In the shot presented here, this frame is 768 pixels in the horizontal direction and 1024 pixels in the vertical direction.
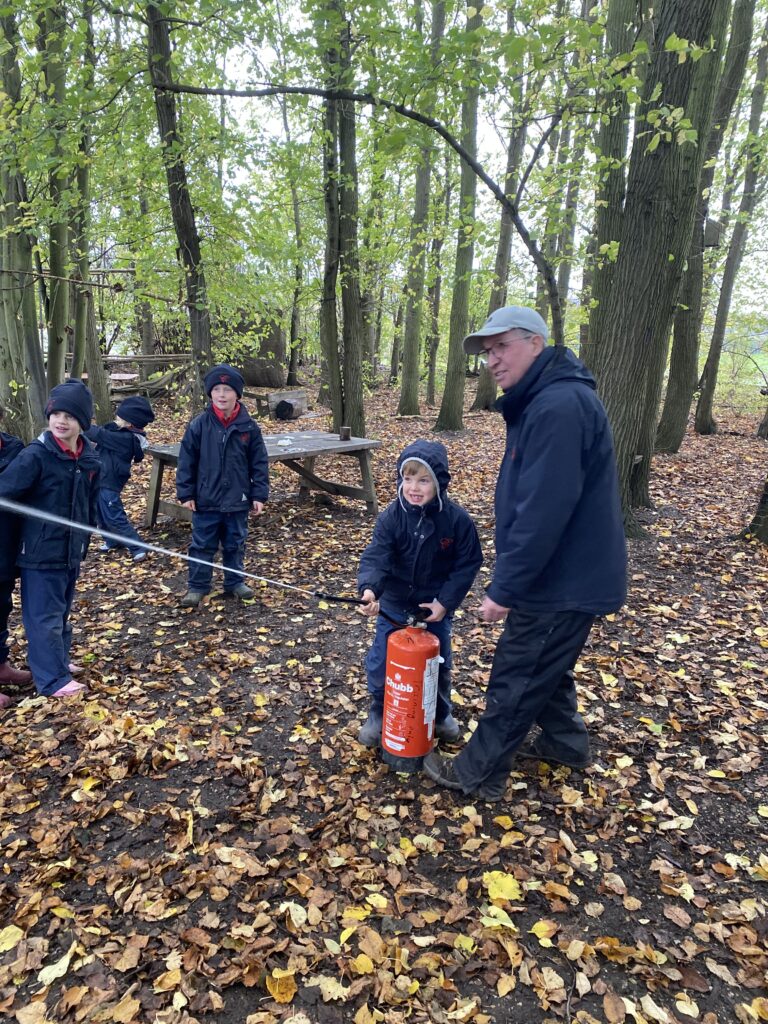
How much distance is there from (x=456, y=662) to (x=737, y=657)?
84.2 inches

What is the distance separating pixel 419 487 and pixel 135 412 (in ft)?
16.1

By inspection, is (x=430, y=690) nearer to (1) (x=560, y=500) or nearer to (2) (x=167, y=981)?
(1) (x=560, y=500)

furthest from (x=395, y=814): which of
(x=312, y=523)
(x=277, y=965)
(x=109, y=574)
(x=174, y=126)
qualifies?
(x=174, y=126)

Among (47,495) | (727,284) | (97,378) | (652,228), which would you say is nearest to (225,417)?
(47,495)

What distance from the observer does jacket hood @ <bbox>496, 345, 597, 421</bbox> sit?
8.73 feet

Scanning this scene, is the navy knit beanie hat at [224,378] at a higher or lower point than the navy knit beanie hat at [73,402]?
higher

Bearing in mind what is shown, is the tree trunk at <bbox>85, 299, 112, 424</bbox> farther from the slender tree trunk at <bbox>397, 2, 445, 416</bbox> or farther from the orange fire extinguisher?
the orange fire extinguisher

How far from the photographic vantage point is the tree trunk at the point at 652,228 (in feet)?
18.0

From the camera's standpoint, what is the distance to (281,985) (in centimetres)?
218

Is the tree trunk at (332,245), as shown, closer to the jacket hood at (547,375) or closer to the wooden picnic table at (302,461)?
the wooden picnic table at (302,461)

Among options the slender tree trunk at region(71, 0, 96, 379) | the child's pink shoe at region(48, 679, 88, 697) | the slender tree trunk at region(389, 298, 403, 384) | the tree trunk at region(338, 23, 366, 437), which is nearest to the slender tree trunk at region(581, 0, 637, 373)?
the tree trunk at region(338, 23, 366, 437)

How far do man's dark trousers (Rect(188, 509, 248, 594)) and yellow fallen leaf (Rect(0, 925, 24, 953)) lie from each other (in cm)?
328

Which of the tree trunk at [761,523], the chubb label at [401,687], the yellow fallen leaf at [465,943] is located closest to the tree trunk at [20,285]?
the chubb label at [401,687]

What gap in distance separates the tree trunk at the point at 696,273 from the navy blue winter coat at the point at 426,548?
7294 millimetres
